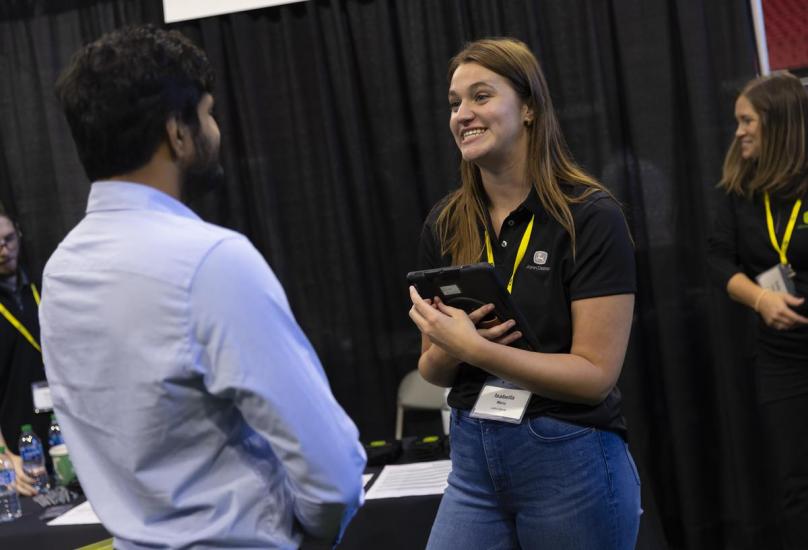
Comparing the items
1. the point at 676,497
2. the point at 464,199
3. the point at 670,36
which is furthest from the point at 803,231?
the point at 464,199

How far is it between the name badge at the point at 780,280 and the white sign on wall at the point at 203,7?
2.29 meters

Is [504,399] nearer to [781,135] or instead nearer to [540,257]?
[540,257]

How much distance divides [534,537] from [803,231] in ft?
6.34

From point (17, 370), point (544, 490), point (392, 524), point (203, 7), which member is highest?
point (203, 7)

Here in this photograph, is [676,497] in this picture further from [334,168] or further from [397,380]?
[334,168]

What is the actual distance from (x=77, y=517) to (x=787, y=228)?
2510 mm

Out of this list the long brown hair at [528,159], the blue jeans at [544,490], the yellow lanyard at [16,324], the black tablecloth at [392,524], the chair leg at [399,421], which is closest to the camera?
the blue jeans at [544,490]

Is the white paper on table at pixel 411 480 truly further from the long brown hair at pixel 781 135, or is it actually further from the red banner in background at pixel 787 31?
the red banner in background at pixel 787 31

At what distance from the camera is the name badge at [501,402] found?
173 cm

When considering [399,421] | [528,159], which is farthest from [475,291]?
[399,421]

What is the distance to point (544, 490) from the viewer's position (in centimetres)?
171

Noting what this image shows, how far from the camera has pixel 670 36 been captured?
12.6 feet

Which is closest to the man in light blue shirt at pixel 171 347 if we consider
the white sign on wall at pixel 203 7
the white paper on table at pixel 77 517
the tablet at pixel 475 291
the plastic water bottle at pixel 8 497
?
the tablet at pixel 475 291

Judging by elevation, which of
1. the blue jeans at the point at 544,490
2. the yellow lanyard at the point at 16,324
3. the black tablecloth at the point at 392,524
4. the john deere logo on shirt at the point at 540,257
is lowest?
the black tablecloth at the point at 392,524
